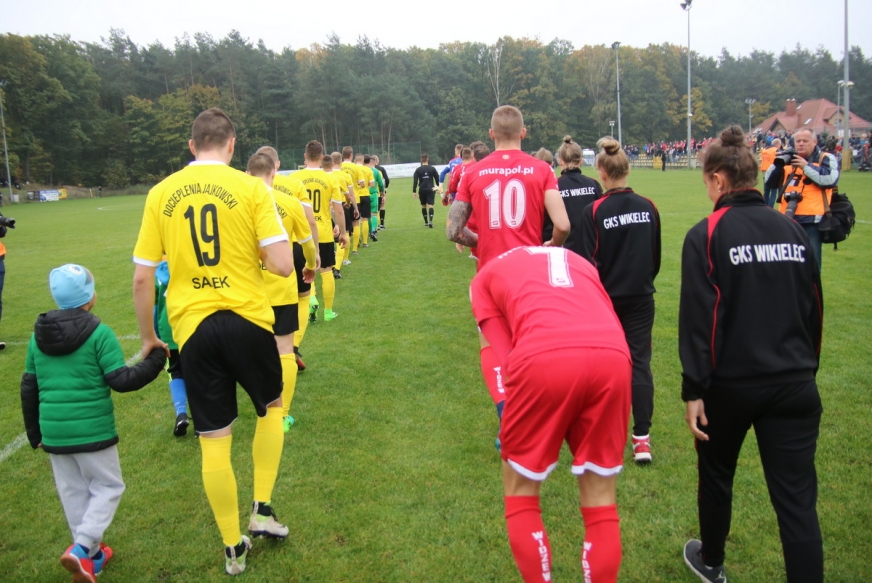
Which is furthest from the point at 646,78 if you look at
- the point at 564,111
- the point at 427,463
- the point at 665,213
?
the point at 427,463

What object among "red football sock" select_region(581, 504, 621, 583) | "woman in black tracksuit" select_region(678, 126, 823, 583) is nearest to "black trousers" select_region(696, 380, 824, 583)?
"woman in black tracksuit" select_region(678, 126, 823, 583)

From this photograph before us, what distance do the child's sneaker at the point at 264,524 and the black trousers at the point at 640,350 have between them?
8.06 ft

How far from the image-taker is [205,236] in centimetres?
322

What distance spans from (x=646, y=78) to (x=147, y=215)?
98518mm

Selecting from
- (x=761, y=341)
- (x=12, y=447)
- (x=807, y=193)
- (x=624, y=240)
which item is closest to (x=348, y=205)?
(x=807, y=193)

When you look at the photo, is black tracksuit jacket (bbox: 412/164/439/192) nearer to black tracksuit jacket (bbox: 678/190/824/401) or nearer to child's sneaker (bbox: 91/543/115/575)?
child's sneaker (bbox: 91/543/115/575)

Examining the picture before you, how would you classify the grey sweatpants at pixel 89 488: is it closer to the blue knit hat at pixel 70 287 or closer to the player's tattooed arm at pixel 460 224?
the blue knit hat at pixel 70 287

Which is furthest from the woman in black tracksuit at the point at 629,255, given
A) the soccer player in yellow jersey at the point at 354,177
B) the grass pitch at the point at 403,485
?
the soccer player in yellow jersey at the point at 354,177

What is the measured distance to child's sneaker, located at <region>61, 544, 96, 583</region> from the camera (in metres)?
3.18

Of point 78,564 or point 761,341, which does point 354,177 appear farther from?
point 761,341

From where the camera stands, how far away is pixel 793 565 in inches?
103

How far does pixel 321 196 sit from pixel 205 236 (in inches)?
219

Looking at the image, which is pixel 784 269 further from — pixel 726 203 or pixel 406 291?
pixel 406 291

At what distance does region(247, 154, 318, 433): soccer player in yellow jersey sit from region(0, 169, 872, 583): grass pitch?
62cm
